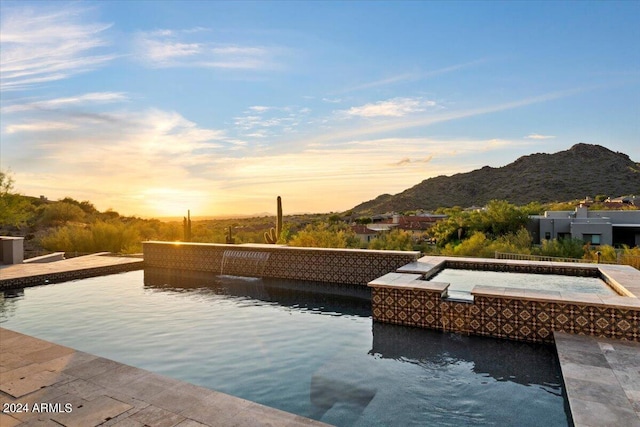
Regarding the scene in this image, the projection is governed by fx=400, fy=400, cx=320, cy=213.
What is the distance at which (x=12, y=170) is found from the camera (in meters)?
16.0

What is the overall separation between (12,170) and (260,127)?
1086 cm

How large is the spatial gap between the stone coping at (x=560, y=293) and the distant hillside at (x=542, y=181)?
34677 mm

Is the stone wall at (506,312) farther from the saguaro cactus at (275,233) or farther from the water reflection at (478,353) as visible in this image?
the saguaro cactus at (275,233)

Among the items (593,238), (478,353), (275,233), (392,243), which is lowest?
(593,238)

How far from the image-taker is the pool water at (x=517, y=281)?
6137 millimetres

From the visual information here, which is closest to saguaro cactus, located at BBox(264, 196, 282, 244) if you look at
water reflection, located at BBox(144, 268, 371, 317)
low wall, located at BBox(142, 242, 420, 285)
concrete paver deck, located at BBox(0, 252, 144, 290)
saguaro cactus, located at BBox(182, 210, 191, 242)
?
saguaro cactus, located at BBox(182, 210, 191, 242)

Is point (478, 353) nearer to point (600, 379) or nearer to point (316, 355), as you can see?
point (600, 379)

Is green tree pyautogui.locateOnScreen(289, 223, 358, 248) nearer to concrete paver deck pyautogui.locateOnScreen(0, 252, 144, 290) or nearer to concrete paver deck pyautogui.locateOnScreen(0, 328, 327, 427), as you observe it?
concrete paver deck pyautogui.locateOnScreen(0, 252, 144, 290)

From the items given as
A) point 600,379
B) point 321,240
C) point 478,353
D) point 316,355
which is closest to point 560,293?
point 478,353

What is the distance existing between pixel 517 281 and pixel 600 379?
3.58 meters

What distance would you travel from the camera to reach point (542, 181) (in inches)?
1650

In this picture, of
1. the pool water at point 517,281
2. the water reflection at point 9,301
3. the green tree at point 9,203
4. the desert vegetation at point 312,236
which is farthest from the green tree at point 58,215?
the pool water at point 517,281

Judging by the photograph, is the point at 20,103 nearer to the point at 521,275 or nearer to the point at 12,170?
the point at 12,170

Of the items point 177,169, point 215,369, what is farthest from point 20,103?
point 215,369
